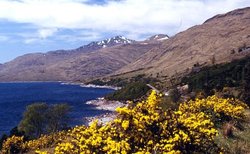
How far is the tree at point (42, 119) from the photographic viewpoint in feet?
355

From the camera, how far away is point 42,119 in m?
112

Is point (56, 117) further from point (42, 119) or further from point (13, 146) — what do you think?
point (13, 146)

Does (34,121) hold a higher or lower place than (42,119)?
lower

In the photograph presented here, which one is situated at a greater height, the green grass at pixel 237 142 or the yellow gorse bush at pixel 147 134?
the yellow gorse bush at pixel 147 134

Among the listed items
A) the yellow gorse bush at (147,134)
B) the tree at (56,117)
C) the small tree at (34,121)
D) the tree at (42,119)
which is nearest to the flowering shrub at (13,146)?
the yellow gorse bush at (147,134)

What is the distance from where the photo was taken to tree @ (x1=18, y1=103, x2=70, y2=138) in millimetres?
108188

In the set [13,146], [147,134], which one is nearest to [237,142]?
[147,134]

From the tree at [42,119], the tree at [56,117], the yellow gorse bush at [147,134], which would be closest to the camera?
the yellow gorse bush at [147,134]

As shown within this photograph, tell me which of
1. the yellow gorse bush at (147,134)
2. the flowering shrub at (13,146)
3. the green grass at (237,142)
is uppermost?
the yellow gorse bush at (147,134)

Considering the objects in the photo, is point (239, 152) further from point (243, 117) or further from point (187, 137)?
point (243, 117)

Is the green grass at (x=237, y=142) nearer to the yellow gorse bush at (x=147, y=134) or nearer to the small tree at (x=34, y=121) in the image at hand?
the yellow gorse bush at (x=147, y=134)

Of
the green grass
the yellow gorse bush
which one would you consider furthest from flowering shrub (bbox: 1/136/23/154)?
the yellow gorse bush

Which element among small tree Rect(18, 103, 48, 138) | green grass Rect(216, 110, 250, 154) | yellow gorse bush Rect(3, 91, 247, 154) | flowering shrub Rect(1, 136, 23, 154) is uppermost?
yellow gorse bush Rect(3, 91, 247, 154)

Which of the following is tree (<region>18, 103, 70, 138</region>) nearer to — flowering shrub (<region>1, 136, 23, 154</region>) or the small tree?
the small tree
